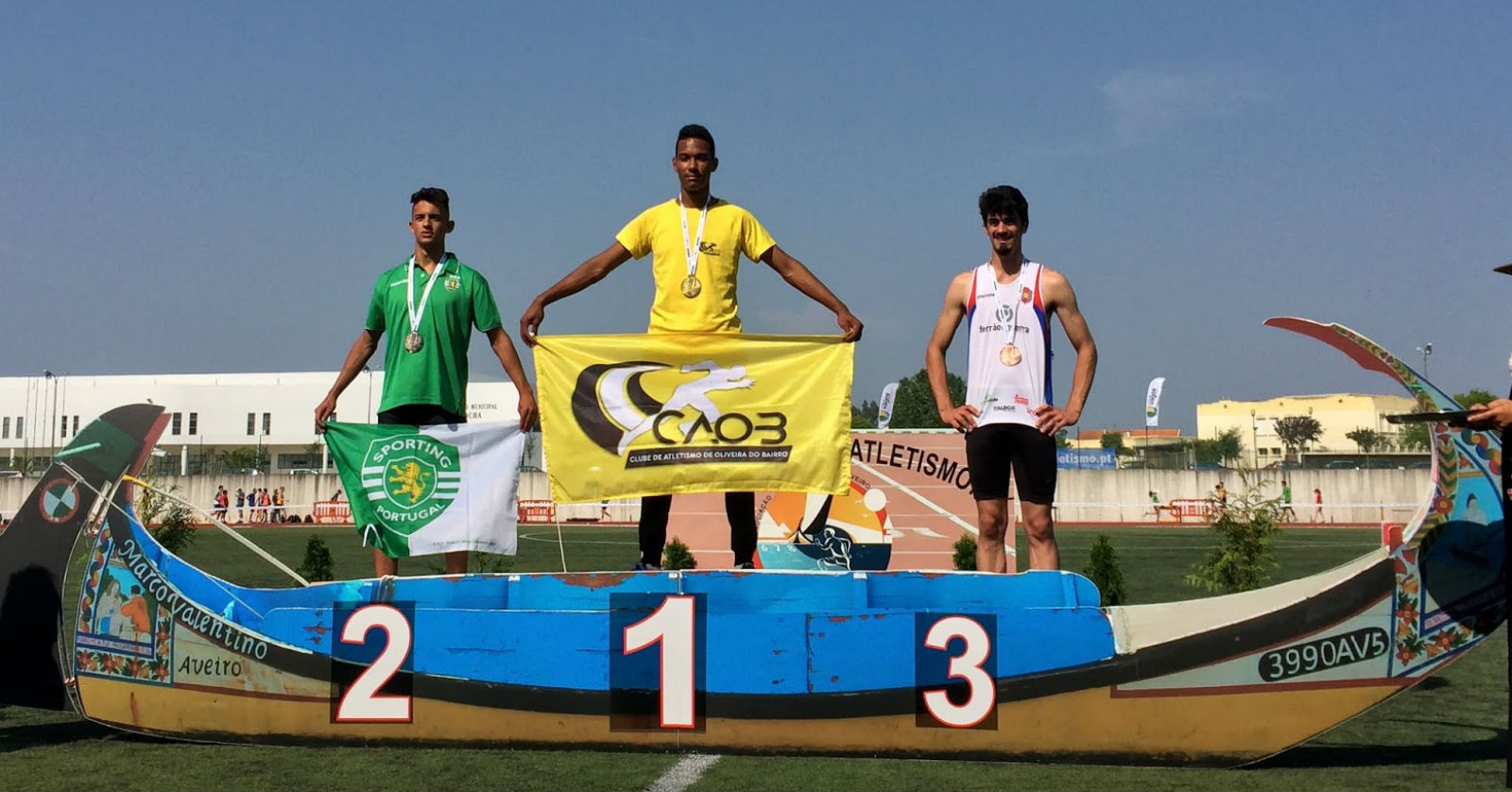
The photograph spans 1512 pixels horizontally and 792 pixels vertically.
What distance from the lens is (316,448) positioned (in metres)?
A: 85.4

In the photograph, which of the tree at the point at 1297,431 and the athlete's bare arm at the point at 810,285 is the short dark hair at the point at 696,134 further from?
the tree at the point at 1297,431

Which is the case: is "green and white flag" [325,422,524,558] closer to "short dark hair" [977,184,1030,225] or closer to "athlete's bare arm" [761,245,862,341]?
"athlete's bare arm" [761,245,862,341]

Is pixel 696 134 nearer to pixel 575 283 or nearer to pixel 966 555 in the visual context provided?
pixel 575 283

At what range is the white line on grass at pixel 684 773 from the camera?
398 centimetres

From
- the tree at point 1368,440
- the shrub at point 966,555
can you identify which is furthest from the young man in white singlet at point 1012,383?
the tree at point 1368,440

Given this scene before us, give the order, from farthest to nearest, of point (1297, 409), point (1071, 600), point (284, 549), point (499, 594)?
1. point (1297, 409)
2. point (284, 549)
3. point (499, 594)
4. point (1071, 600)

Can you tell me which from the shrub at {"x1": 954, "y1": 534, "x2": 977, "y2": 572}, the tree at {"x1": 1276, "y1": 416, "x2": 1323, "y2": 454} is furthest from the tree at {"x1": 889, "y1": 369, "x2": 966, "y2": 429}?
the shrub at {"x1": 954, "y1": 534, "x2": 977, "y2": 572}

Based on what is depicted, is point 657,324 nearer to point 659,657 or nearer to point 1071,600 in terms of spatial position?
point 659,657

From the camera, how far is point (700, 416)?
5.50m

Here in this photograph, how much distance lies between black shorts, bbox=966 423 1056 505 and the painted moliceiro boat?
426 millimetres

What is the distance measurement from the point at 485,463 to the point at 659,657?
77.3 inches

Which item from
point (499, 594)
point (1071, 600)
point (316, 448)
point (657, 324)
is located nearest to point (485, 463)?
point (499, 594)

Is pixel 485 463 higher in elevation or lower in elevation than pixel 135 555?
higher

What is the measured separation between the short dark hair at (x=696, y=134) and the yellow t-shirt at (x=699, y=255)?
12.0 inches
